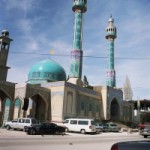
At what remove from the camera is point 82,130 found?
1009 inches

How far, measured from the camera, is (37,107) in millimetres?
37844

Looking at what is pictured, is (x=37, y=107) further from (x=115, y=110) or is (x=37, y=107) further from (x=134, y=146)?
(x=134, y=146)

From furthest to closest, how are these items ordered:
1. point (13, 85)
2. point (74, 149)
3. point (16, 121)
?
point (13, 85) < point (16, 121) < point (74, 149)

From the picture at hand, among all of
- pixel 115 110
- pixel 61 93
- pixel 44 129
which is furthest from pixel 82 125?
pixel 115 110

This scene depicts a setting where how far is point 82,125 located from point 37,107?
1379 centimetres

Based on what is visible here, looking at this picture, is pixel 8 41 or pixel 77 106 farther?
pixel 8 41

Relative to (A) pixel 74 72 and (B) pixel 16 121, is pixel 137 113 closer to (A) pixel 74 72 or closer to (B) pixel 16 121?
(A) pixel 74 72

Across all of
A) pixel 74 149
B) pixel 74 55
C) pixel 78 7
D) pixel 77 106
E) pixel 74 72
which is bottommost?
pixel 74 149

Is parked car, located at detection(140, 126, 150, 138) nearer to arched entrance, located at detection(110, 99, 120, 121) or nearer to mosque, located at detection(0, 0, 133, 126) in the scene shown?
mosque, located at detection(0, 0, 133, 126)

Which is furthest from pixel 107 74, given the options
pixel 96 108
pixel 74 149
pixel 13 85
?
pixel 74 149

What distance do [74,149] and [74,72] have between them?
32.8 meters

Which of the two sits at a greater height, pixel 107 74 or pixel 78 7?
pixel 78 7

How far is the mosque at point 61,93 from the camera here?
3350 cm

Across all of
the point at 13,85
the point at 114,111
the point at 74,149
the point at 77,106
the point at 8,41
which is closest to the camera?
the point at 74,149
